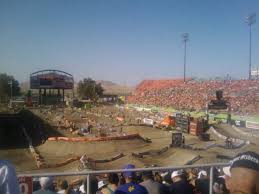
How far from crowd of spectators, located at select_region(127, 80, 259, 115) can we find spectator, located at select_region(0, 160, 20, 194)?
158 feet

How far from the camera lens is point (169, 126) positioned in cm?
4512

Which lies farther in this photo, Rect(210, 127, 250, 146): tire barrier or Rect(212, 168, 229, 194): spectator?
Rect(210, 127, 250, 146): tire barrier

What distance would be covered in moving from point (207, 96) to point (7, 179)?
71854mm

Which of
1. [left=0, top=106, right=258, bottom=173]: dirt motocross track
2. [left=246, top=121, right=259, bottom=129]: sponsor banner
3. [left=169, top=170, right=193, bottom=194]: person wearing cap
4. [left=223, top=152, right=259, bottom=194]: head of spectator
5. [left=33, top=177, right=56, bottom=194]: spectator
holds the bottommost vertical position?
[left=0, top=106, right=258, bottom=173]: dirt motocross track

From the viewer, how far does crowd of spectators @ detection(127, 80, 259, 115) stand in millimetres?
57969

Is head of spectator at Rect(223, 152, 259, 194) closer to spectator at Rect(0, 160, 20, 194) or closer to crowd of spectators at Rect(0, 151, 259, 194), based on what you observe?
crowd of spectators at Rect(0, 151, 259, 194)

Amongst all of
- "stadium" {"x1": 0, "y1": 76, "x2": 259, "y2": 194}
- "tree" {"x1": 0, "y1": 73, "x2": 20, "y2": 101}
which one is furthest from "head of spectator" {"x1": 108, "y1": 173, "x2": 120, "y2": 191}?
"tree" {"x1": 0, "y1": 73, "x2": 20, "y2": 101}

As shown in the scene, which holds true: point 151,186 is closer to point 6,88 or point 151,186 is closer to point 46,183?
point 46,183

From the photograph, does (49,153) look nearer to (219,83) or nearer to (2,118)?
(2,118)

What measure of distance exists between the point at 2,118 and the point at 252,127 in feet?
135

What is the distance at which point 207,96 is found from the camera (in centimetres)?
7225

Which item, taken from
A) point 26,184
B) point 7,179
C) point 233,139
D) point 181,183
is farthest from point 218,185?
point 233,139

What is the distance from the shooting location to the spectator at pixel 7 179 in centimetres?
229

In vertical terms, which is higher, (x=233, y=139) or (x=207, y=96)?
(x=207, y=96)
